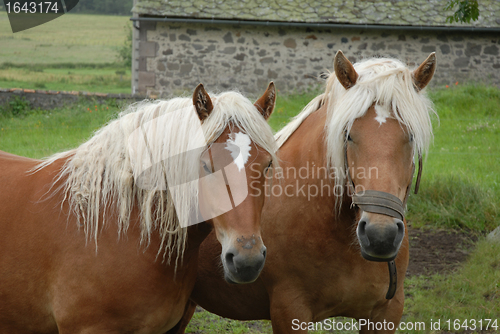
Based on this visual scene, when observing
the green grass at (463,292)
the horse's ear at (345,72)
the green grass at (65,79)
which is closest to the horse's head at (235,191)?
the horse's ear at (345,72)

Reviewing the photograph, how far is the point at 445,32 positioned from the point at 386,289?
1104cm

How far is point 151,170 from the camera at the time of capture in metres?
2.20

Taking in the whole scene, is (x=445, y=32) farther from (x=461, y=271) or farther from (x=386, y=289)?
(x=386, y=289)

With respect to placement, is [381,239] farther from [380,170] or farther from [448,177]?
[448,177]

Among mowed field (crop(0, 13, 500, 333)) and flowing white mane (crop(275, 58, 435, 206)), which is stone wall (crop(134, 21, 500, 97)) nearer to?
mowed field (crop(0, 13, 500, 333))

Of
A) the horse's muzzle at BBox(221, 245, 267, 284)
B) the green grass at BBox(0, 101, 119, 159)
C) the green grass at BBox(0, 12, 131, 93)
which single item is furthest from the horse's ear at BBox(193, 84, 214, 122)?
the green grass at BBox(0, 12, 131, 93)

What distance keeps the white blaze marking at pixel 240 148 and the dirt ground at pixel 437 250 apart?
3334mm

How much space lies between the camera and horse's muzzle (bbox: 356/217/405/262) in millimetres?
1969

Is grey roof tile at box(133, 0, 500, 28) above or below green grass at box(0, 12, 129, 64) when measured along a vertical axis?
above

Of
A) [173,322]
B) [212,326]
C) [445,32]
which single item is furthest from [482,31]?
[173,322]

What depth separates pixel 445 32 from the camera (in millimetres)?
11719

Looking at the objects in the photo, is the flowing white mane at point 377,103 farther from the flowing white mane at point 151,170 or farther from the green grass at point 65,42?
the green grass at point 65,42

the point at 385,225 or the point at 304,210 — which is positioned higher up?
the point at 385,225

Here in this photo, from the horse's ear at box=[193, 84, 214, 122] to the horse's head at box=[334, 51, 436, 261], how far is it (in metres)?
0.69
